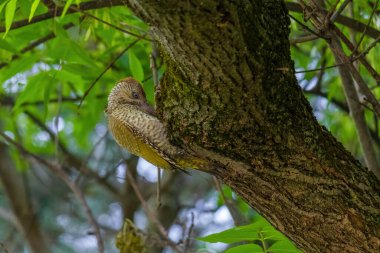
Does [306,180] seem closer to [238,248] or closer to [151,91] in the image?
[238,248]

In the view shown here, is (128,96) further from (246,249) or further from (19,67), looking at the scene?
(19,67)

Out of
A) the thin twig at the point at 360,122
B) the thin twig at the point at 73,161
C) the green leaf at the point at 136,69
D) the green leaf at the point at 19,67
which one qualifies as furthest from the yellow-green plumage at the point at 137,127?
the thin twig at the point at 73,161

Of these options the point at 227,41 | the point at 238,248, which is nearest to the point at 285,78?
the point at 227,41

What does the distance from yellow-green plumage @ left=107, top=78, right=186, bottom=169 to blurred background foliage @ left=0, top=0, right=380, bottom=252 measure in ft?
0.77

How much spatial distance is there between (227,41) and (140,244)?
1.58 meters

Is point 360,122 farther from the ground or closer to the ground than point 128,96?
farther from the ground

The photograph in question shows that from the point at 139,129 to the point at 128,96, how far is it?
0.42 feet

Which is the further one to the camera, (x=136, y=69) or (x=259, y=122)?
(x=136, y=69)

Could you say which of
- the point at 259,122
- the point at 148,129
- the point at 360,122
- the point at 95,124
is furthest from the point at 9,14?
the point at 95,124

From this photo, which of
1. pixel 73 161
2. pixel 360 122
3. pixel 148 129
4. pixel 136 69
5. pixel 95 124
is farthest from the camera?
pixel 73 161

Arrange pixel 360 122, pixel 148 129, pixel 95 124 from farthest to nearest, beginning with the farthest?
1. pixel 95 124
2. pixel 360 122
3. pixel 148 129

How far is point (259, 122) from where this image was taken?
1.47 m

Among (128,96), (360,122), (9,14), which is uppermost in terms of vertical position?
(360,122)

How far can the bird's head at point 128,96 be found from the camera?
170 cm
